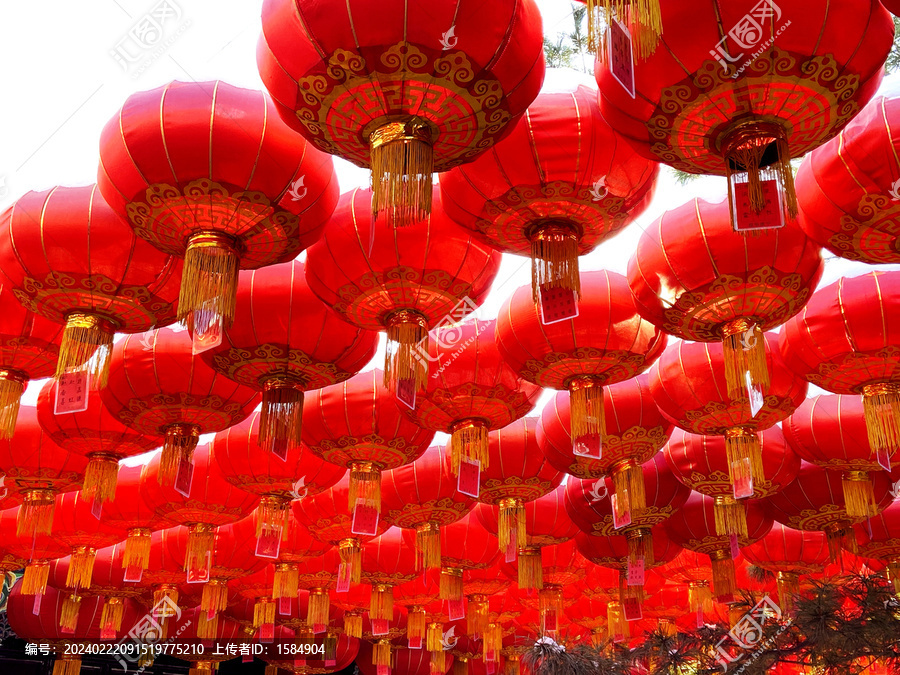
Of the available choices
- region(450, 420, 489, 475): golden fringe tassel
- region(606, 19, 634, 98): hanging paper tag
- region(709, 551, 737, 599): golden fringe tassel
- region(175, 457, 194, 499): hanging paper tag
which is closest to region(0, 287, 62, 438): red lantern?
region(175, 457, 194, 499): hanging paper tag

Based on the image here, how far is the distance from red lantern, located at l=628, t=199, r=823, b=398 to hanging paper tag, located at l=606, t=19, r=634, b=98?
1.30 metres

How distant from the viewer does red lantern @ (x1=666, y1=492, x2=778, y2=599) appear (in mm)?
6423

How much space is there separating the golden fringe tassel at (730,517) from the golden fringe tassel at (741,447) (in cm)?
103

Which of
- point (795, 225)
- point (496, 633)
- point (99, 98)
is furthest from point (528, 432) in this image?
point (496, 633)

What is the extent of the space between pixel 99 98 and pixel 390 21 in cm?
226

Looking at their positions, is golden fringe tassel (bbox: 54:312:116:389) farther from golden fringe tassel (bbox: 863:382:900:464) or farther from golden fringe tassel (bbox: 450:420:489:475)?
golden fringe tassel (bbox: 863:382:900:464)

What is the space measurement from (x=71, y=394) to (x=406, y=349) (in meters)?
1.51

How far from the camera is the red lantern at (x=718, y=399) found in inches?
174

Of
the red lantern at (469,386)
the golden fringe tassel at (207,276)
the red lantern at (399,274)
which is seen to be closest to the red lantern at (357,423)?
the red lantern at (469,386)

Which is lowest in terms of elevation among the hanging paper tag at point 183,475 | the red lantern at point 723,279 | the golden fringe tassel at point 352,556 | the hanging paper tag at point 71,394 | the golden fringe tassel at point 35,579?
the golden fringe tassel at point 35,579

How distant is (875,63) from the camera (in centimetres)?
231

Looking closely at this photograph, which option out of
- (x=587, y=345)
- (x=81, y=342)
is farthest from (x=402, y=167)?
(x=81, y=342)

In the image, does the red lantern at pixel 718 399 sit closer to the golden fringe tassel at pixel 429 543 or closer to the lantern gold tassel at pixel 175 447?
the golden fringe tassel at pixel 429 543

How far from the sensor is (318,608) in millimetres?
7984
